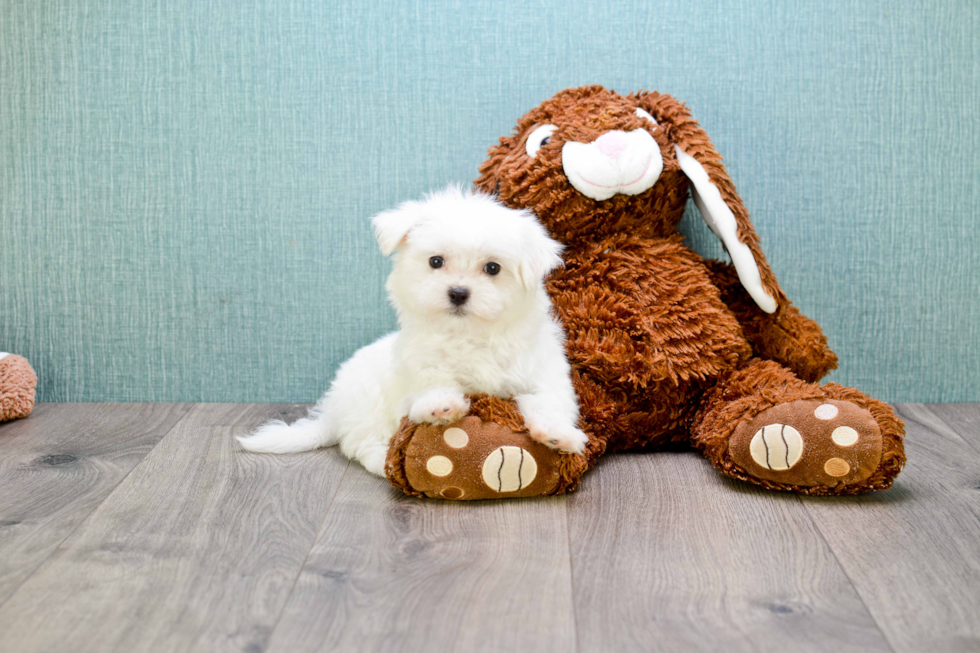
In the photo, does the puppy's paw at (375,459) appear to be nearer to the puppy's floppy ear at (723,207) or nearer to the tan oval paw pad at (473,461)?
the tan oval paw pad at (473,461)

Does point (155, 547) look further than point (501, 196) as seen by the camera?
No

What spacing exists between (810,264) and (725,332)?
0.45 metres

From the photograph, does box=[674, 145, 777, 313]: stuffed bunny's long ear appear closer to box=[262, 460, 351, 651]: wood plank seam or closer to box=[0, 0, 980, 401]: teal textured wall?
box=[0, 0, 980, 401]: teal textured wall

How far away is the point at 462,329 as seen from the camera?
1434 millimetres

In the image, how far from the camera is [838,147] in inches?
76.4

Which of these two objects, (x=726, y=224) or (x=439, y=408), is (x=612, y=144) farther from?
(x=439, y=408)

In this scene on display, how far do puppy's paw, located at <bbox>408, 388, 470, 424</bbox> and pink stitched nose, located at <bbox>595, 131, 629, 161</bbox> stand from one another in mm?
560

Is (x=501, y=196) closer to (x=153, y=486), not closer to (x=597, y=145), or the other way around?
(x=597, y=145)

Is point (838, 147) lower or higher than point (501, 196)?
higher

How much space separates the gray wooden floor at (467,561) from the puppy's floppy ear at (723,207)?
0.37 m

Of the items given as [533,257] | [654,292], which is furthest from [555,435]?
[654,292]

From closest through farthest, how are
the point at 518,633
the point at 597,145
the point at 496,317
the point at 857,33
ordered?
the point at 518,633
the point at 496,317
the point at 597,145
the point at 857,33

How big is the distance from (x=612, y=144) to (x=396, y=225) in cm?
47

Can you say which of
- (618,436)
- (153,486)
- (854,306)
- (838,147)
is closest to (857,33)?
(838,147)
